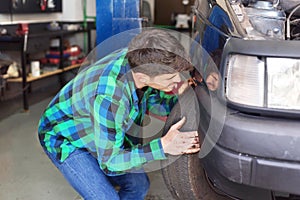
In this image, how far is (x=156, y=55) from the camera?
1307 millimetres

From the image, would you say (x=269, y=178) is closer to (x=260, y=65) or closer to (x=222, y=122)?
(x=222, y=122)

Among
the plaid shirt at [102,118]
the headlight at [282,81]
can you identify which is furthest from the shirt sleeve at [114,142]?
the headlight at [282,81]

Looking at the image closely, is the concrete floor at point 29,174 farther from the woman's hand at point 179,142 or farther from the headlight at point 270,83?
the headlight at point 270,83

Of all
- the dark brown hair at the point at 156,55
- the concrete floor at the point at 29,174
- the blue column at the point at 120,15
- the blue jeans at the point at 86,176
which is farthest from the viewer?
the blue column at the point at 120,15

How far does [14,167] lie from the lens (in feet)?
8.44

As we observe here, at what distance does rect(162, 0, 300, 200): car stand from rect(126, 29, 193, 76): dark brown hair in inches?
4.8

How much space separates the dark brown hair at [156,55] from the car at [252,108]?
0.12 metres

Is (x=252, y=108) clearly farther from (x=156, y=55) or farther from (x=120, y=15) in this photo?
(x=120, y=15)

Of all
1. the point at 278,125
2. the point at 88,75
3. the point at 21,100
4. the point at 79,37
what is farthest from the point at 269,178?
the point at 79,37

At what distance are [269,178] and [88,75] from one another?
770 mm

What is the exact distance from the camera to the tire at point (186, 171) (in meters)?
1.55

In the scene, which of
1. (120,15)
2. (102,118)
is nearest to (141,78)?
(102,118)

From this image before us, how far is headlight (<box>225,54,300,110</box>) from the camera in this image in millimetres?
1111

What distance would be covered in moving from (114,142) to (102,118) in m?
0.10
